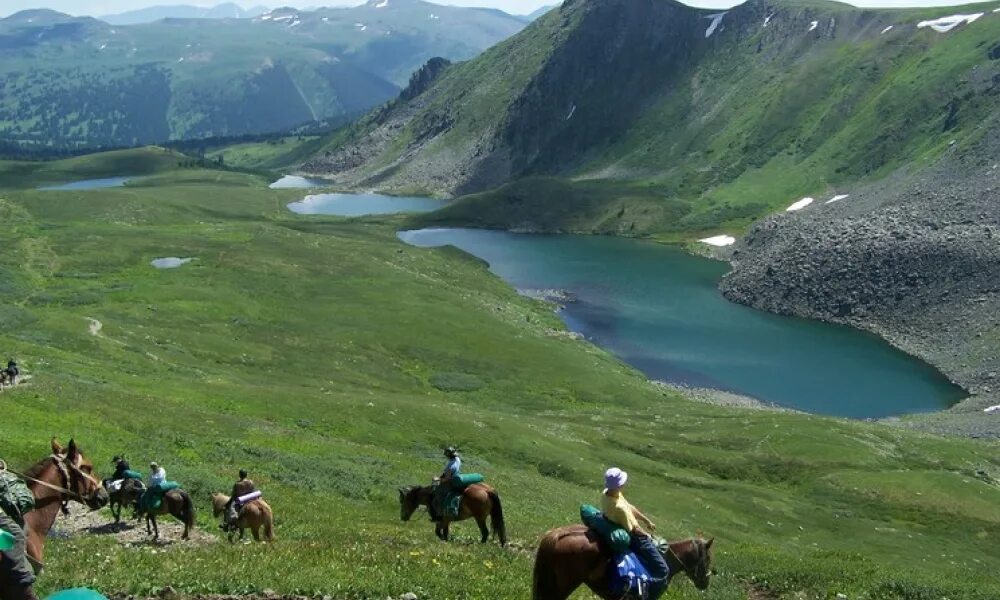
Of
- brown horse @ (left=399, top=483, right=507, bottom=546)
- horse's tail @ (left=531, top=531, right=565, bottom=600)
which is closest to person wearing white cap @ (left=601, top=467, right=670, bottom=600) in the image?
horse's tail @ (left=531, top=531, right=565, bottom=600)

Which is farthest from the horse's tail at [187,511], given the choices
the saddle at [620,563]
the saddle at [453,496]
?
the saddle at [620,563]

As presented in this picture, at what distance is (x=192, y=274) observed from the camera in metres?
122

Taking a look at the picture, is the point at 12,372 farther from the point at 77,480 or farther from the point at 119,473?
the point at 77,480

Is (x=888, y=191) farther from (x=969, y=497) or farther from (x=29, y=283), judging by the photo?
(x=29, y=283)

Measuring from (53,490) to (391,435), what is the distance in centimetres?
4407

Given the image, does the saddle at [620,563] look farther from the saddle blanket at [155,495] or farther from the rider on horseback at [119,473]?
the rider on horseback at [119,473]

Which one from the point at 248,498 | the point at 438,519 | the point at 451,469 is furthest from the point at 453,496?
the point at 248,498

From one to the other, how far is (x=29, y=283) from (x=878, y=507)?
10192 cm

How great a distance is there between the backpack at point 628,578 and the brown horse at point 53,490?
11.3 metres

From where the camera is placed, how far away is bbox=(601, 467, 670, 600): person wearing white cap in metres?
17.7

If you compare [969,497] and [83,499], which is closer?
[83,499]

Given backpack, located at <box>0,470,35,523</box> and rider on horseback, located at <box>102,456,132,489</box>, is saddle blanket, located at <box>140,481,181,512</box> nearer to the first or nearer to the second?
rider on horseback, located at <box>102,456,132,489</box>

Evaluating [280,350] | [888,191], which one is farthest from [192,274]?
[888,191]

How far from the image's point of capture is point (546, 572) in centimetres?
1792
